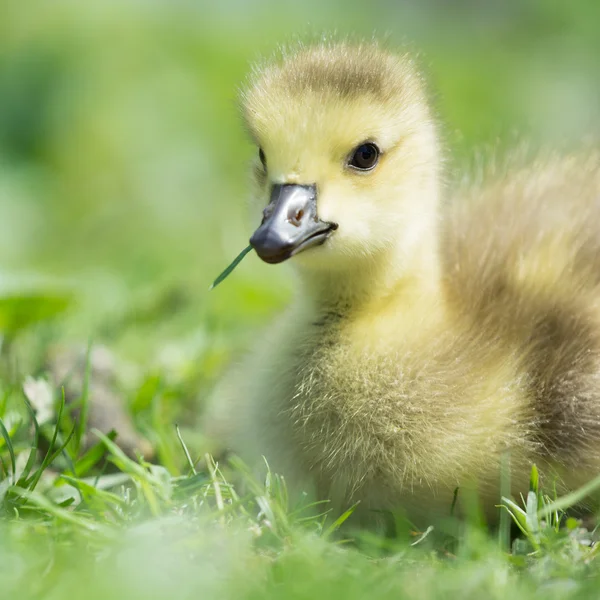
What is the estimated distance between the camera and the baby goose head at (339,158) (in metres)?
1.87

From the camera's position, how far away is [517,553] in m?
1.60

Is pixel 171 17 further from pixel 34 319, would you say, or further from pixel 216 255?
pixel 34 319

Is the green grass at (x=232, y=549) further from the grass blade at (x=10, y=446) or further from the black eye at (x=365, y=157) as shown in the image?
the black eye at (x=365, y=157)

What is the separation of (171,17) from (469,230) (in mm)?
4049

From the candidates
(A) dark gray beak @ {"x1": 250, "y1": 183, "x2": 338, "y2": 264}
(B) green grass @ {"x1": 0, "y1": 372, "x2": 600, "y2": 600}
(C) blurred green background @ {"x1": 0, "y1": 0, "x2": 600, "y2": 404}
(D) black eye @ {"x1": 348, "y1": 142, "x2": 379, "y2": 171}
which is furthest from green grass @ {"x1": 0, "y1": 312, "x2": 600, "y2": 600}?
(C) blurred green background @ {"x1": 0, "y1": 0, "x2": 600, "y2": 404}

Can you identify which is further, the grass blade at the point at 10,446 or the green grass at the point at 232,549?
the grass blade at the point at 10,446

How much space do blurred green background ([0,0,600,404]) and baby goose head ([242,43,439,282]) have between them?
706mm

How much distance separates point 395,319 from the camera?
197 centimetres

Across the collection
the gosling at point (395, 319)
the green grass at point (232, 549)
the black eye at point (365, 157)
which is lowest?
the green grass at point (232, 549)

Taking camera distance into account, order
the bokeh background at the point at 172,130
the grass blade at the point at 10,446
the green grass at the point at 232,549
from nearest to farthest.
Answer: the green grass at the point at 232,549 < the grass blade at the point at 10,446 < the bokeh background at the point at 172,130

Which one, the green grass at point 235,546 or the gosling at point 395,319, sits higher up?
the gosling at point 395,319

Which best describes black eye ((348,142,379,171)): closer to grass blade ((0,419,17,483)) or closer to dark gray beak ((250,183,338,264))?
dark gray beak ((250,183,338,264))

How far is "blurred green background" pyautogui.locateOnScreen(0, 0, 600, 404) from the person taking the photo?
2.96m

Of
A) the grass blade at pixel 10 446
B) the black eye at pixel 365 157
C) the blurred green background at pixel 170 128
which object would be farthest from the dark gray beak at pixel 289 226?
the blurred green background at pixel 170 128
